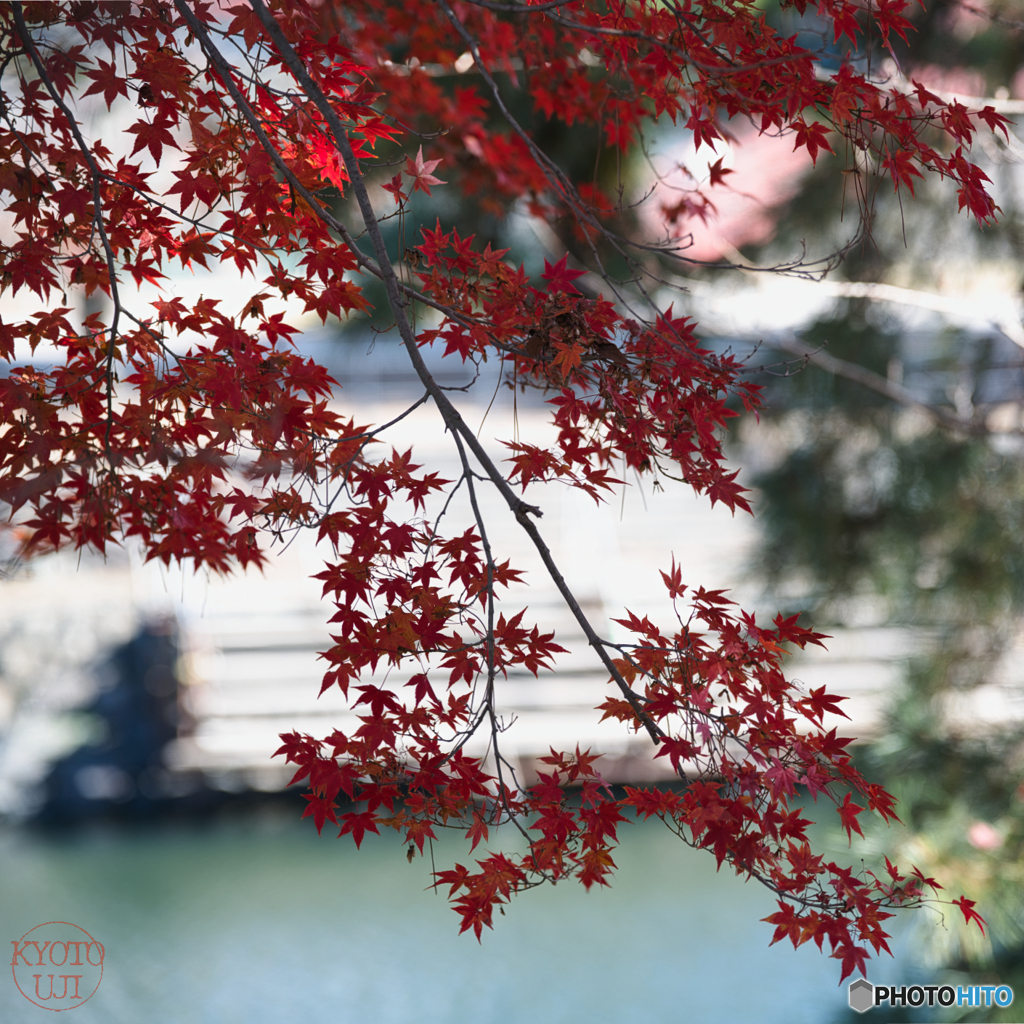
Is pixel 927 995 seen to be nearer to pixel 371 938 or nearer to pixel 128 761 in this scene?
pixel 371 938

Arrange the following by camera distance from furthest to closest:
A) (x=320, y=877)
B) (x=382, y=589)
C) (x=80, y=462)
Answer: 1. (x=320, y=877)
2. (x=80, y=462)
3. (x=382, y=589)

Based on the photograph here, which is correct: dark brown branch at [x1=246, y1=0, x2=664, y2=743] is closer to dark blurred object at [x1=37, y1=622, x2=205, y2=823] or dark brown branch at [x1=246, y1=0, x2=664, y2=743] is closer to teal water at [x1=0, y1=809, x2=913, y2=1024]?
teal water at [x1=0, y1=809, x2=913, y2=1024]

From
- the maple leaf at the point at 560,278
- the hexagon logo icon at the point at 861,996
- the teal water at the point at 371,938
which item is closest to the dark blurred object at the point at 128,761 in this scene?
the teal water at the point at 371,938

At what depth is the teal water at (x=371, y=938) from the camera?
2.71m

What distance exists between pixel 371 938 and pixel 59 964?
3.08 ft

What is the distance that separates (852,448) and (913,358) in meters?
0.39

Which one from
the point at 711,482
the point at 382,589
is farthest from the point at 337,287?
the point at 711,482

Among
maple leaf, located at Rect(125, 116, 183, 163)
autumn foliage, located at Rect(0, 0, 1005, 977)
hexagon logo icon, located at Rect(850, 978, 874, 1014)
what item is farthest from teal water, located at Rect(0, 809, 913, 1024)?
maple leaf, located at Rect(125, 116, 183, 163)

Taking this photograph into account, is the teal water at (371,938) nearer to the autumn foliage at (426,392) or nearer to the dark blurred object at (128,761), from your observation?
the dark blurred object at (128,761)

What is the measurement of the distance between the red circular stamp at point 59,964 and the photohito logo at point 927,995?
84.5 inches

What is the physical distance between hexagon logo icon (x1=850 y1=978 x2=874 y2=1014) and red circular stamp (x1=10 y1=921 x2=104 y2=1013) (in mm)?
2129

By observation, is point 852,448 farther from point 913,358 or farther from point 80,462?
point 80,462

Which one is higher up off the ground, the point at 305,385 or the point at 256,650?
the point at 256,650

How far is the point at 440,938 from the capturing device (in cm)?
299
